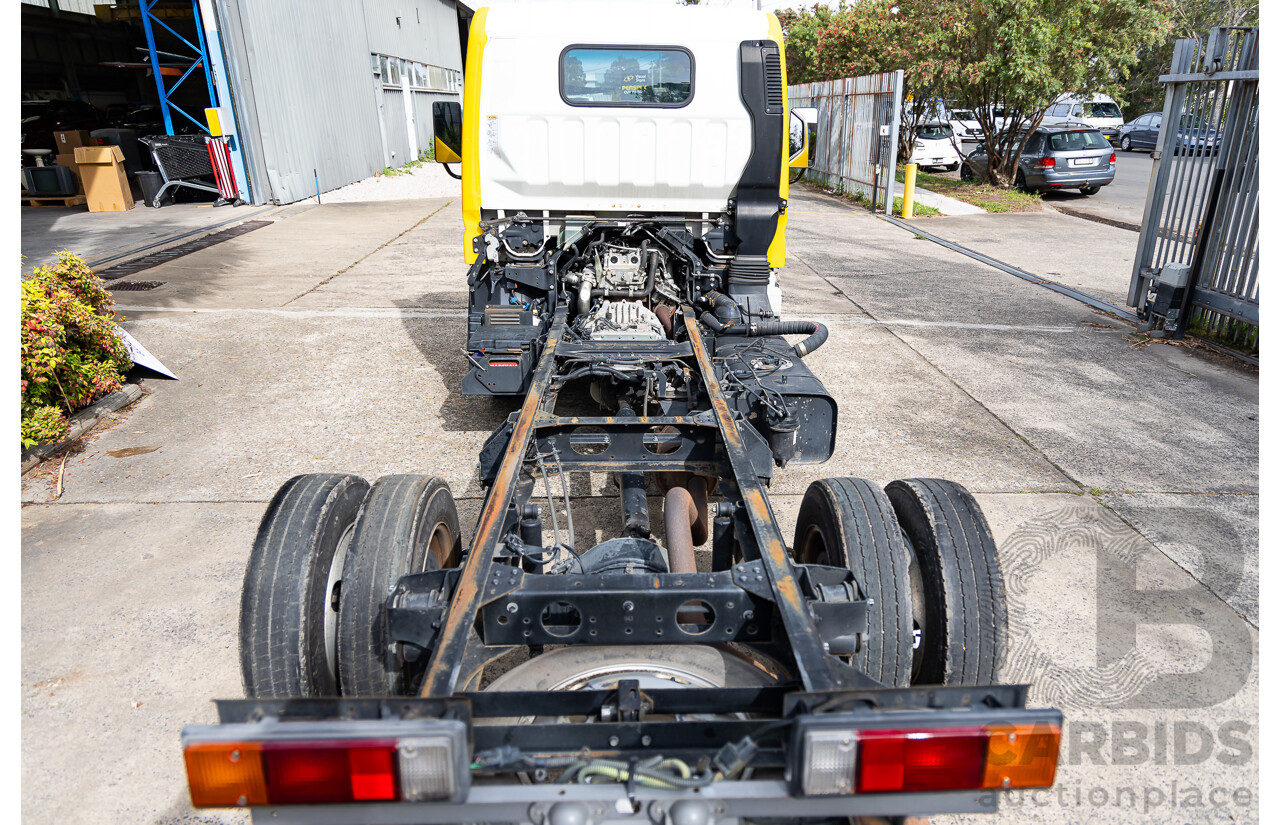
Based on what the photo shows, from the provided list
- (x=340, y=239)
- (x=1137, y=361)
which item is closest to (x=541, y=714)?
(x=1137, y=361)

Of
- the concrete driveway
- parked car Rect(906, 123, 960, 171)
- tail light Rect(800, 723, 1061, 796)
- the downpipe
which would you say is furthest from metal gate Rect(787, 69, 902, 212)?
tail light Rect(800, 723, 1061, 796)

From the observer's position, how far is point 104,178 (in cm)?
1436

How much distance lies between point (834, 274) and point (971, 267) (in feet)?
6.93

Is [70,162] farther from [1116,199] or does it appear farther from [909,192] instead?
[1116,199]

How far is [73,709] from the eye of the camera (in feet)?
9.61

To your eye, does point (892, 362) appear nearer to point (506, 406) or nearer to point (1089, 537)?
point (1089, 537)

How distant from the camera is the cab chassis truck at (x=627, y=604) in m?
1.52

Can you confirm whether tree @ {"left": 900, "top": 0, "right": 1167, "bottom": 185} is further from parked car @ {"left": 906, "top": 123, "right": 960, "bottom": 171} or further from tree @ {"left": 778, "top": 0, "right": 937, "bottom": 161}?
A: parked car @ {"left": 906, "top": 123, "right": 960, "bottom": 171}

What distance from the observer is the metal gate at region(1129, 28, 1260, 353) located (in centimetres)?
712

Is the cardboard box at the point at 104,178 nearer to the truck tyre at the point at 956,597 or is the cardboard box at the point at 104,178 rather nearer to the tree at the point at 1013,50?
the tree at the point at 1013,50

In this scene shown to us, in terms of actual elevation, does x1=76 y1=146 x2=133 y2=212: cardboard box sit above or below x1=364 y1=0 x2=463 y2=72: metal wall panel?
below

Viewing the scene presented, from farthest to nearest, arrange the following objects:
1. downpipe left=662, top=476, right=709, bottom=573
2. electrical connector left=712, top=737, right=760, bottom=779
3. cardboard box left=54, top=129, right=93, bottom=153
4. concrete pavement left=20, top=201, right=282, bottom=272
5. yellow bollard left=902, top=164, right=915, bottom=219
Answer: yellow bollard left=902, top=164, right=915, bottom=219 < cardboard box left=54, top=129, right=93, bottom=153 < concrete pavement left=20, top=201, right=282, bottom=272 < downpipe left=662, top=476, right=709, bottom=573 < electrical connector left=712, top=737, right=760, bottom=779

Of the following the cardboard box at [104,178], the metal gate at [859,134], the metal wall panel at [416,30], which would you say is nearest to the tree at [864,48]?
the metal gate at [859,134]

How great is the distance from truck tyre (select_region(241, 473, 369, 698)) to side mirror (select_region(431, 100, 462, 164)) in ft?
11.6
